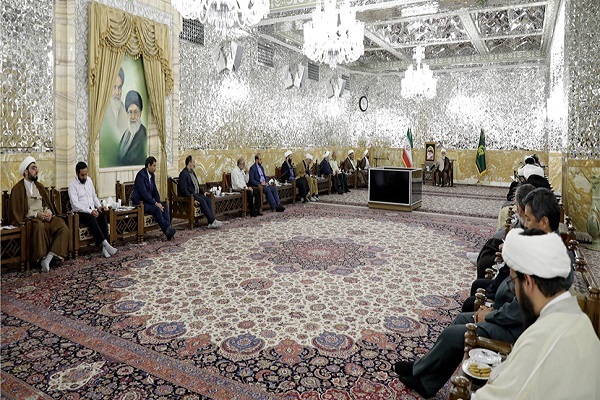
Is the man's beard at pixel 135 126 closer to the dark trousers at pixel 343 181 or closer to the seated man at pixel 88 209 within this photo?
the seated man at pixel 88 209

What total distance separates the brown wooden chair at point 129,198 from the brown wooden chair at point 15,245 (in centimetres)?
175

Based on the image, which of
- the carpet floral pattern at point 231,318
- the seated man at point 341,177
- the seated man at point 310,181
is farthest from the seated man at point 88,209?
the seated man at point 341,177

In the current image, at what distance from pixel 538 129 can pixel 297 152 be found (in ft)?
Answer: 25.6

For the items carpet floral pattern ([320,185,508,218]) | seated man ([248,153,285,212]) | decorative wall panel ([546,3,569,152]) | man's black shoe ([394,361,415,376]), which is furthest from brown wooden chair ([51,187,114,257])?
decorative wall panel ([546,3,569,152])

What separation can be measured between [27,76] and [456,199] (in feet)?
32.0

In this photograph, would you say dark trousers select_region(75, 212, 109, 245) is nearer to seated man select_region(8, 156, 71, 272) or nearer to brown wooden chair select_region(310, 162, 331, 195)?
seated man select_region(8, 156, 71, 272)

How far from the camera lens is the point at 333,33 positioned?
7117 mm

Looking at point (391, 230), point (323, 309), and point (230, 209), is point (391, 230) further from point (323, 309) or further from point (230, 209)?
point (323, 309)

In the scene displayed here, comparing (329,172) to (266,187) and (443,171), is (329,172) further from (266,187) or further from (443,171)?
(443,171)

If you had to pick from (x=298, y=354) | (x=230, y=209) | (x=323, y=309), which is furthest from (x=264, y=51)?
(x=298, y=354)

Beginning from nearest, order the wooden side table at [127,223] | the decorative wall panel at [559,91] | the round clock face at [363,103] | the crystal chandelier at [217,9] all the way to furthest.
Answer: the crystal chandelier at [217,9] < the wooden side table at [127,223] < the decorative wall panel at [559,91] < the round clock face at [363,103]

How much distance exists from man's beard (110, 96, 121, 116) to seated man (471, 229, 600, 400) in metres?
7.21

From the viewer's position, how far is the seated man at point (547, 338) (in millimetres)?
1335

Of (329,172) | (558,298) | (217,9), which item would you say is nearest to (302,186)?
(329,172)
